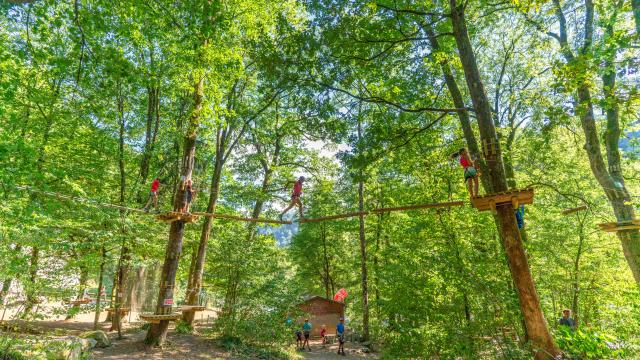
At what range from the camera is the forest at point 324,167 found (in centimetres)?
617

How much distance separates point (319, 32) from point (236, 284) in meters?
9.89

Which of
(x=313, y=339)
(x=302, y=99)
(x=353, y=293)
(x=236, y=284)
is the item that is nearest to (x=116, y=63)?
(x=302, y=99)

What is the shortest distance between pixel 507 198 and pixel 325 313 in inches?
621

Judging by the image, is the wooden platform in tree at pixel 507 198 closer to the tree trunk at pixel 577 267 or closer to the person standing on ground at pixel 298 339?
the tree trunk at pixel 577 267

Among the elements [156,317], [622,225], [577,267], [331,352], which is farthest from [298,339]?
[622,225]

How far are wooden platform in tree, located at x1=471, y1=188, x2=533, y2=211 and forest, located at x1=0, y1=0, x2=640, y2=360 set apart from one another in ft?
0.11

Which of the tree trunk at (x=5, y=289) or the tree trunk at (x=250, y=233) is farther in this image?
the tree trunk at (x=250, y=233)

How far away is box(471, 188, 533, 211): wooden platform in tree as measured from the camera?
559 cm

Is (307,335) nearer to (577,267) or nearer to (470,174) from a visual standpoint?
(577,267)

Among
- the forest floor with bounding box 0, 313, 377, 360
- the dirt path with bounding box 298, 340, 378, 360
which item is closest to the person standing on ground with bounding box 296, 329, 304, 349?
the dirt path with bounding box 298, 340, 378, 360

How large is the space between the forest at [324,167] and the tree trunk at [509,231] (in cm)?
3

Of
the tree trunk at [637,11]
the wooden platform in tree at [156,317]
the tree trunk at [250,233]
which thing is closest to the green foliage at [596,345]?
the tree trunk at [637,11]

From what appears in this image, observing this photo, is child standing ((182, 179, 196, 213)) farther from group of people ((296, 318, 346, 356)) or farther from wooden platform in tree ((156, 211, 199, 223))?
group of people ((296, 318, 346, 356))

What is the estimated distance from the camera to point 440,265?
367 inches
